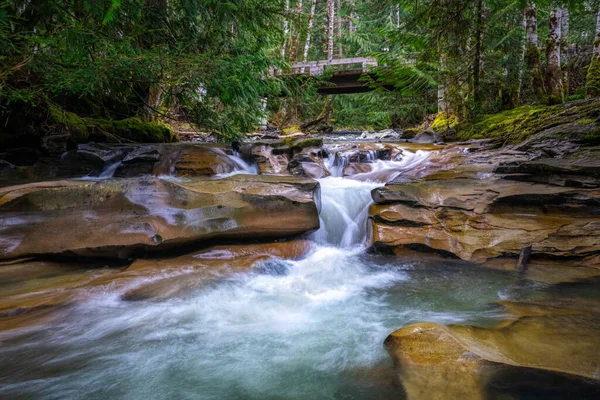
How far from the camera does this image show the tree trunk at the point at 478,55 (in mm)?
9070

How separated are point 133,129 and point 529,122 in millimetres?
11123

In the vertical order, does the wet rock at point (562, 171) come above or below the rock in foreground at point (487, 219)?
above

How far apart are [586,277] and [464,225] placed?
5.19 feet

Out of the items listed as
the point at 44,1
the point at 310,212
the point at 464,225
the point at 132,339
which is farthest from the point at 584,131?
the point at 44,1

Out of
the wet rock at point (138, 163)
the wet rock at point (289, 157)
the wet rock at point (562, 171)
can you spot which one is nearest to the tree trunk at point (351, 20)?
the wet rock at point (289, 157)

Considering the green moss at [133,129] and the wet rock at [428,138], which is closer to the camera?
the green moss at [133,129]

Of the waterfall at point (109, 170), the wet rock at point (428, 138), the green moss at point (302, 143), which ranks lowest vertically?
the waterfall at point (109, 170)

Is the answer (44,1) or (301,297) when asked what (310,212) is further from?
(44,1)

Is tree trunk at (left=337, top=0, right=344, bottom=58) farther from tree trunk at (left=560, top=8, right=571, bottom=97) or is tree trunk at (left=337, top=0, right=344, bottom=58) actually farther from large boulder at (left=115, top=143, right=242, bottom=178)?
large boulder at (left=115, top=143, right=242, bottom=178)

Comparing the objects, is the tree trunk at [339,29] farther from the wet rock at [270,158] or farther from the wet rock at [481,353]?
the wet rock at [481,353]

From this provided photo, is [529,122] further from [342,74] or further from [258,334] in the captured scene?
[342,74]

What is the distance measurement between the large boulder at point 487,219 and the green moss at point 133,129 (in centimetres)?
779

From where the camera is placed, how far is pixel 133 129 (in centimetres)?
1004

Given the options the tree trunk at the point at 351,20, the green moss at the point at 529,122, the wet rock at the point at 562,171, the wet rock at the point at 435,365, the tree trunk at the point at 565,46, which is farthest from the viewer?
the tree trunk at the point at 351,20
